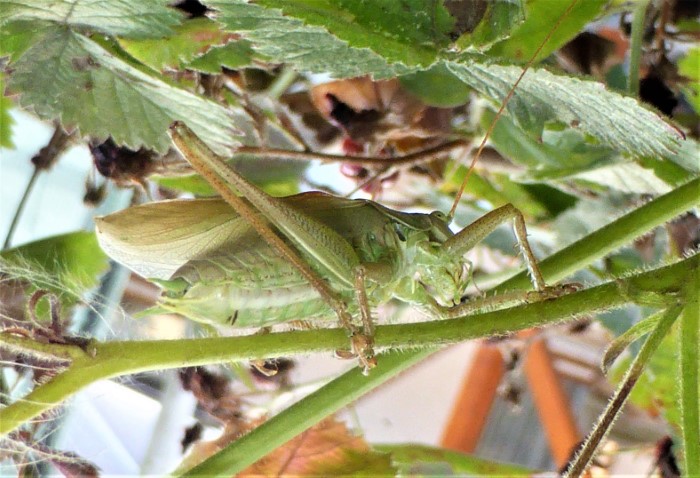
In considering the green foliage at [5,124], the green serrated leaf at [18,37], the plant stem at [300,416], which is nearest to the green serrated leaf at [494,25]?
the plant stem at [300,416]

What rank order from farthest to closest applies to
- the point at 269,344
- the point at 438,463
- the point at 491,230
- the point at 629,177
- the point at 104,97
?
the point at 438,463, the point at 629,177, the point at 104,97, the point at 491,230, the point at 269,344

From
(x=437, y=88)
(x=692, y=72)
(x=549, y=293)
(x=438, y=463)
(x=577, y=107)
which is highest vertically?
(x=692, y=72)

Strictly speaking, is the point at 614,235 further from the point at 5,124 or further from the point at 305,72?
the point at 5,124

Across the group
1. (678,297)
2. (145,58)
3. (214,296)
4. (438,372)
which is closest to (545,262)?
(678,297)

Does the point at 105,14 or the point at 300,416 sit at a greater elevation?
the point at 105,14

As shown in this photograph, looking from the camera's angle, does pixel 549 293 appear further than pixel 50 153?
No

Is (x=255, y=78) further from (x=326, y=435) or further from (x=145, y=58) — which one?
(x=326, y=435)

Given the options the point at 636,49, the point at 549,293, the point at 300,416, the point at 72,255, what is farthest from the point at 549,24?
the point at 72,255
